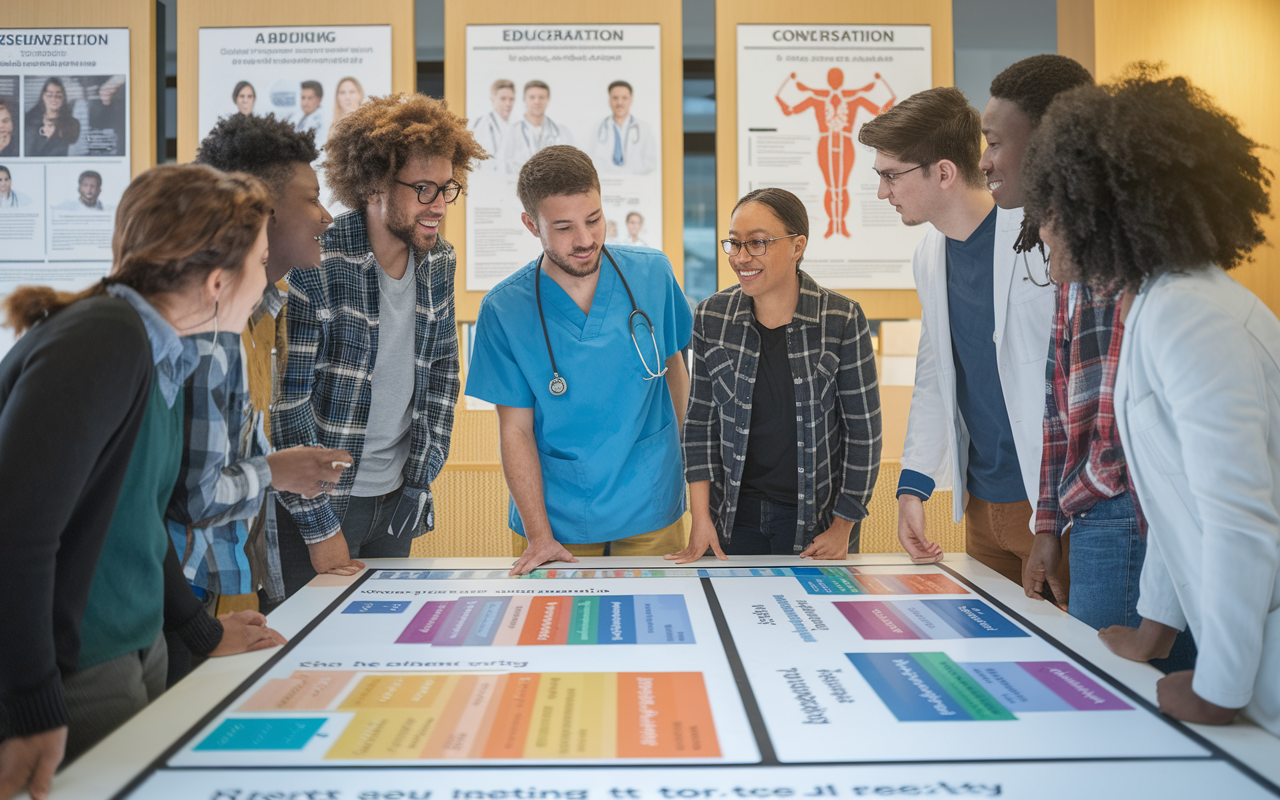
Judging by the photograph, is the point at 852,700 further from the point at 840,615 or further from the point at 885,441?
the point at 885,441

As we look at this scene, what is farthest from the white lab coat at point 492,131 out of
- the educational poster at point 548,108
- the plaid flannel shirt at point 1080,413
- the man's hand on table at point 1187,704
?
the man's hand on table at point 1187,704

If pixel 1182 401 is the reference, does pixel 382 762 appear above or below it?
below

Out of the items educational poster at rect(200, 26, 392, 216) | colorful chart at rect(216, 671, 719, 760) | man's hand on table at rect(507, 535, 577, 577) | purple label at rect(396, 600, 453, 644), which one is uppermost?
educational poster at rect(200, 26, 392, 216)

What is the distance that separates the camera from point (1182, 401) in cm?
94

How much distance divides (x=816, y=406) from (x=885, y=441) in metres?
1.80

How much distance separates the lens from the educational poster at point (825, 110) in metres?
3.54

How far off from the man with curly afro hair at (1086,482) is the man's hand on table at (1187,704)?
1.01 ft

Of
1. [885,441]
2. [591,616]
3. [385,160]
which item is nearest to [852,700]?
[591,616]

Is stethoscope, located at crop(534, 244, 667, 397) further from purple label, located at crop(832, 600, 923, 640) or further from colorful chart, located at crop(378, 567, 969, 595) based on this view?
purple label, located at crop(832, 600, 923, 640)

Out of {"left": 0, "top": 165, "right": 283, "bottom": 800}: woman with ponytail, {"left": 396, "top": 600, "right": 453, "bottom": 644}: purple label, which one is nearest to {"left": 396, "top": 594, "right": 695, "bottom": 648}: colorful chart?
{"left": 396, "top": 600, "right": 453, "bottom": 644}: purple label

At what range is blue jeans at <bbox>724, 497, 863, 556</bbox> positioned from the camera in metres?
1.93

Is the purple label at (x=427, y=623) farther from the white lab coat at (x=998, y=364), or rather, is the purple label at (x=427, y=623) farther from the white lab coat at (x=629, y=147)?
the white lab coat at (x=629, y=147)

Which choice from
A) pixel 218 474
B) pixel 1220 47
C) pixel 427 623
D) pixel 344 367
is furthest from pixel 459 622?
pixel 1220 47

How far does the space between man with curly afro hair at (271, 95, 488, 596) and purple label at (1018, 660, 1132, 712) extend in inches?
47.7
